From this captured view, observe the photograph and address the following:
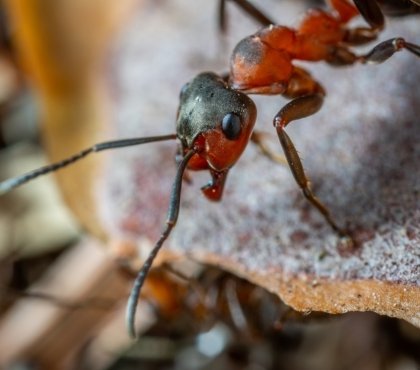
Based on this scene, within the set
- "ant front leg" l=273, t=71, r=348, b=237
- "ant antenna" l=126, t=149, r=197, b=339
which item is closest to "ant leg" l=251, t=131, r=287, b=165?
"ant front leg" l=273, t=71, r=348, b=237

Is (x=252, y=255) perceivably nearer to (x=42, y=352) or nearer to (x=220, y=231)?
(x=220, y=231)

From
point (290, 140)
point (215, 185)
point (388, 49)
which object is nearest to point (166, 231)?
point (215, 185)

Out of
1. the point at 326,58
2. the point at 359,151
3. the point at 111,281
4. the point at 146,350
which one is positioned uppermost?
the point at 326,58

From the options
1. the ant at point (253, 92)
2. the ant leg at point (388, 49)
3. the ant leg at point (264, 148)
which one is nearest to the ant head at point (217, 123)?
the ant at point (253, 92)

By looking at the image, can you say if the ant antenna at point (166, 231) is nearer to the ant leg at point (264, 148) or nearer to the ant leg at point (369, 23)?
the ant leg at point (264, 148)

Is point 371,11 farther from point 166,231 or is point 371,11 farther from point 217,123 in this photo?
point 166,231

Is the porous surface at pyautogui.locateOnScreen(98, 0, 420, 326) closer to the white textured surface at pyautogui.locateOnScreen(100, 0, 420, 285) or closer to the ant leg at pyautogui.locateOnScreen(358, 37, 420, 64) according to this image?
the white textured surface at pyautogui.locateOnScreen(100, 0, 420, 285)

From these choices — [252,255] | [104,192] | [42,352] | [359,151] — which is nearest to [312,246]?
[252,255]
